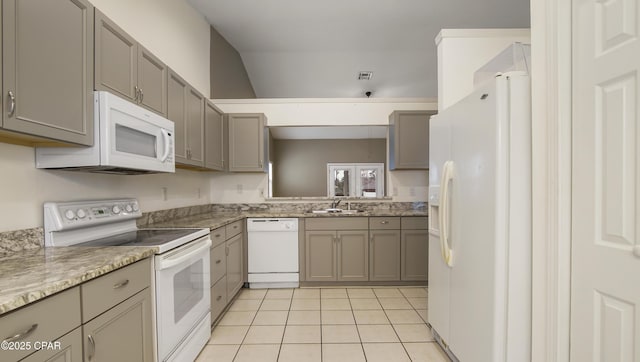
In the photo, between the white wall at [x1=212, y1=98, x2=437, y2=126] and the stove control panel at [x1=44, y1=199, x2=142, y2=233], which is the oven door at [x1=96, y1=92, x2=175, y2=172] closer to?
the stove control panel at [x1=44, y1=199, x2=142, y2=233]

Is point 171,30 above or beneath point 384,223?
above

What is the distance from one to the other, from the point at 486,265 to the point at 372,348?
45.4 inches

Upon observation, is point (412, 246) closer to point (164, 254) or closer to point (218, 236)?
point (218, 236)

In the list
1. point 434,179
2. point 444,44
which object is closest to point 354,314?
point 434,179

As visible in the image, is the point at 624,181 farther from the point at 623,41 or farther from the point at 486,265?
the point at 486,265

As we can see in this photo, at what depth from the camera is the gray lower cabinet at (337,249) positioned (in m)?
3.36

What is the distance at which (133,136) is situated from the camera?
1.70 m

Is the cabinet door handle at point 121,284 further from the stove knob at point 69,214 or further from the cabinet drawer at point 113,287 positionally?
the stove knob at point 69,214

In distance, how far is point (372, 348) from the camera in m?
2.10

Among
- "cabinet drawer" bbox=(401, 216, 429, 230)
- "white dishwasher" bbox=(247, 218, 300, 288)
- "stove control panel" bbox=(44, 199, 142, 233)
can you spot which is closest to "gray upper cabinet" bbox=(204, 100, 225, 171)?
"white dishwasher" bbox=(247, 218, 300, 288)

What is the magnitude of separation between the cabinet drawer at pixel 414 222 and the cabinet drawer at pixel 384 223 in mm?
83

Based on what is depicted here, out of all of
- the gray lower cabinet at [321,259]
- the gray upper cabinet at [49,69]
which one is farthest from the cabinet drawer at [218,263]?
the gray upper cabinet at [49,69]

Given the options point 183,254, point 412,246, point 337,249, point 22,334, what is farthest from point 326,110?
point 22,334

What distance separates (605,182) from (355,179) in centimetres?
414
